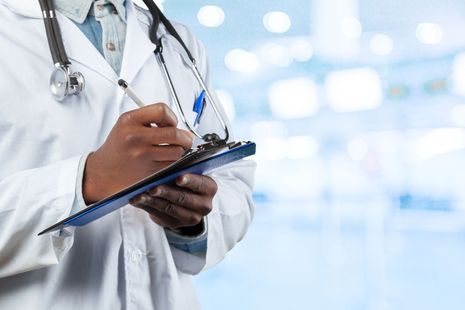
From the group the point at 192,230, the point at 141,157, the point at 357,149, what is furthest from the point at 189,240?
the point at 357,149

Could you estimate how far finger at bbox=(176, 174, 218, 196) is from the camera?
0.66m

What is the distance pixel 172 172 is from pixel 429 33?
5.18 feet

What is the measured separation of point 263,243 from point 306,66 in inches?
24.4

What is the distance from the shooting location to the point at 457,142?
1.88 metres

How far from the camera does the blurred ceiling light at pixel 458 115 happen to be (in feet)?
6.17

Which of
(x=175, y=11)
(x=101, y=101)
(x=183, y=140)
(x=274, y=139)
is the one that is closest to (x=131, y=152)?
(x=183, y=140)

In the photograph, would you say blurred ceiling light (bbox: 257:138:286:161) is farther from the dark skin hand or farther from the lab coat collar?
the dark skin hand

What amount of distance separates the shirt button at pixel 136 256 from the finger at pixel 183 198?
0.38ft

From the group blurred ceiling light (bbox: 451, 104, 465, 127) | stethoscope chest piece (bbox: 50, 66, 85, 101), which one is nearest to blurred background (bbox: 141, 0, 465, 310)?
blurred ceiling light (bbox: 451, 104, 465, 127)

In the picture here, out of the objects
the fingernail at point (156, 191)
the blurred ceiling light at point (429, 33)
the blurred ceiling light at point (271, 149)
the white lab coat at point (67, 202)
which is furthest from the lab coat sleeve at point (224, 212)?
the blurred ceiling light at point (429, 33)

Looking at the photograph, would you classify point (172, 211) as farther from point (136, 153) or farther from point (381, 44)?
point (381, 44)

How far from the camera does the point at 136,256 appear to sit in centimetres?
80

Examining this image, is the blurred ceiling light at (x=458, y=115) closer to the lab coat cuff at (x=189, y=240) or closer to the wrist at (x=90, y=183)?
the lab coat cuff at (x=189, y=240)

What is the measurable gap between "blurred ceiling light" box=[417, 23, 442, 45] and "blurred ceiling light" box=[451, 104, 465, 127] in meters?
0.23
